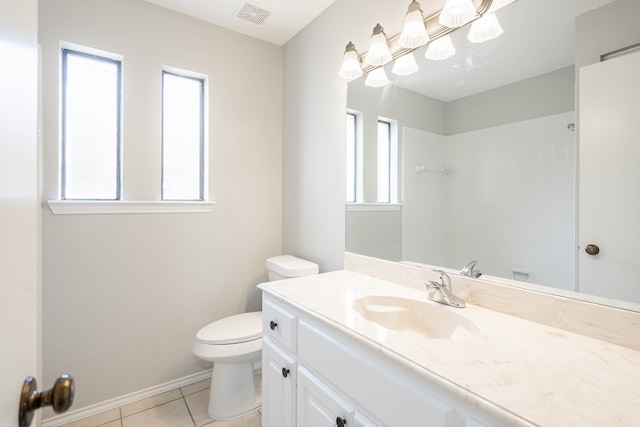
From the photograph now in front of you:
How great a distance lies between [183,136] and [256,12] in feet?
3.17

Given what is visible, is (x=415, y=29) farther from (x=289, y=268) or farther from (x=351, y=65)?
(x=289, y=268)

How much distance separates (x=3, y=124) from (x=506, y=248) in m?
1.38

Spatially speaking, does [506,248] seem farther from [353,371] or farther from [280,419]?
[280,419]

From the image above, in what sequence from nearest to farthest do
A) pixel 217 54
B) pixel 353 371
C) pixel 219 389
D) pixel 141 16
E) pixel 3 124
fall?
pixel 3 124, pixel 353 371, pixel 219 389, pixel 141 16, pixel 217 54

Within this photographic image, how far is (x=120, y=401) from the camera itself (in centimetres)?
183

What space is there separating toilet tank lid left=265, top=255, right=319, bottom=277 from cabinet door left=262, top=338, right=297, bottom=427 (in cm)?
56

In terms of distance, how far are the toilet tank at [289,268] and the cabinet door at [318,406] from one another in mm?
801

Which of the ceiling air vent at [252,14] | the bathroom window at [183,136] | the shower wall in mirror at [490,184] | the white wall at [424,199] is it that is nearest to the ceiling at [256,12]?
the ceiling air vent at [252,14]

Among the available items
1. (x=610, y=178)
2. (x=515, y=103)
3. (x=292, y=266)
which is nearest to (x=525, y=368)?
(x=610, y=178)

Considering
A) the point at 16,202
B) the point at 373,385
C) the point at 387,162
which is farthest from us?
the point at 387,162

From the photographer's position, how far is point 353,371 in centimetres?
90

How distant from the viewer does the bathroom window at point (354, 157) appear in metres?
1.76

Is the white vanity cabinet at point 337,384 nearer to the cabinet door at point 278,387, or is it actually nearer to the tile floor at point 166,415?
the cabinet door at point 278,387

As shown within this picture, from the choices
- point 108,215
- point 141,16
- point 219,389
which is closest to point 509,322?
point 219,389
